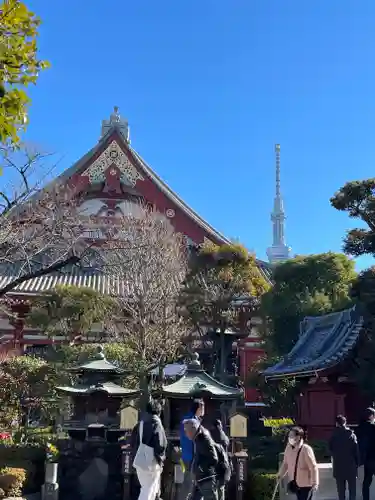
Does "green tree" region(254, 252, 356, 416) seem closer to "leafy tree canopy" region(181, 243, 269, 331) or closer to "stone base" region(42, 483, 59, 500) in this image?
"leafy tree canopy" region(181, 243, 269, 331)

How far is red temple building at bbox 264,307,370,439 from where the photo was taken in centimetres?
1340

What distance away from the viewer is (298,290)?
2233 centimetres

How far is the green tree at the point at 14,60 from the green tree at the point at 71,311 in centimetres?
1810

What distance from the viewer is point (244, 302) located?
24.9 meters

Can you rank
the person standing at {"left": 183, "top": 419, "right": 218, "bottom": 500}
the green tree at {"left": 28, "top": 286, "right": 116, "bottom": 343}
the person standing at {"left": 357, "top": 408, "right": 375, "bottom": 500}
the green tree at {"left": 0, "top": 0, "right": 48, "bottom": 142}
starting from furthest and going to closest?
the green tree at {"left": 28, "top": 286, "right": 116, "bottom": 343} < the person standing at {"left": 357, "top": 408, "right": 375, "bottom": 500} < the person standing at {"left": 183, "top": 419, "right": 218, "bottom": 500} < the green tree at {"left": 0, "top": 0, "right": 48, "bottom": 142}

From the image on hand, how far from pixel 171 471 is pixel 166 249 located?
31.4 feet

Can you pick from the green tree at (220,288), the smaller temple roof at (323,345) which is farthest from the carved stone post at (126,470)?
the green tree at (220,288)

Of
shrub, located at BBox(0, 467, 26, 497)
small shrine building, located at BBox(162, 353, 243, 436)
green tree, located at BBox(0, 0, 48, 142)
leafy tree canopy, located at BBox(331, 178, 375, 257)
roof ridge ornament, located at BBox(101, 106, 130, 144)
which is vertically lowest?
shrub, located at BBox(0, 467, 26, 497)

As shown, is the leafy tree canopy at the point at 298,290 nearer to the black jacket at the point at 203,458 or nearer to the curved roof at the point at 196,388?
the curved roof at the point at 196,388

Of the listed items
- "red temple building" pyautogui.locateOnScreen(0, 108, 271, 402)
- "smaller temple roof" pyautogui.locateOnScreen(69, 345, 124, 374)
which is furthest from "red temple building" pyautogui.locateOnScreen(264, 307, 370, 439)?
"red temple building" pyautogui.locateOnScreen(0, 108, 271, 402)

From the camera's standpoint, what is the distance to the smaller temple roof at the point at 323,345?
13422 mm

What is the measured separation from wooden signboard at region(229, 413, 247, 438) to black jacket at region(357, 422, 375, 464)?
4.63 metres

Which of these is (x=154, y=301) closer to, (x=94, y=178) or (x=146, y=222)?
(x=146, y=222)

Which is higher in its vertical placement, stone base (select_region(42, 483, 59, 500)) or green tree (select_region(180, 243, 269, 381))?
green tree (select_region(180, 243, 269, 381))
